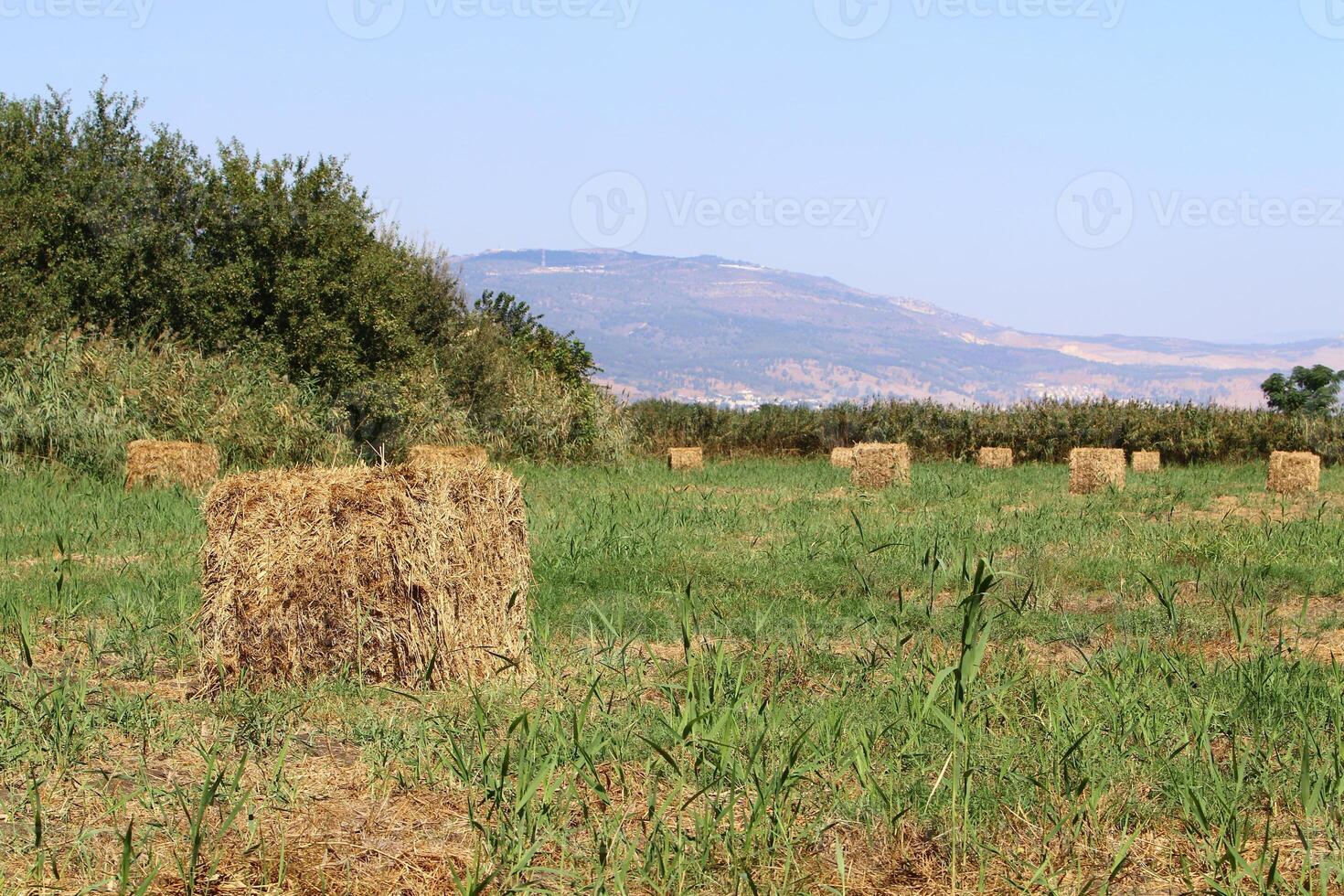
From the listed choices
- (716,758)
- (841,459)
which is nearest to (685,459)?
(841,459)

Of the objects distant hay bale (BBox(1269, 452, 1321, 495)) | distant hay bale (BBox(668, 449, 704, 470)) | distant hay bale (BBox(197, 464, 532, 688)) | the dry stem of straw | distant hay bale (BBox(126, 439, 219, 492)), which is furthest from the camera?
the dry stem of straw

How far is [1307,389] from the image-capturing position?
1401 inches

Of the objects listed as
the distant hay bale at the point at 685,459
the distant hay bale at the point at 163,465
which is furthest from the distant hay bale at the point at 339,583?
the distant hay bale at the point at 685,459

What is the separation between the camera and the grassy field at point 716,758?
11.5 feet

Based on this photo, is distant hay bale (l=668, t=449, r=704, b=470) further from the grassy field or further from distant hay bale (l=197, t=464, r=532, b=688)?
distant hay bale (l=197, t=464, r=532, b=688)

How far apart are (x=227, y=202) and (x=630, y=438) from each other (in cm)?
1036

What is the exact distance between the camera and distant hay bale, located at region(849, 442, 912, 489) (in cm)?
1850

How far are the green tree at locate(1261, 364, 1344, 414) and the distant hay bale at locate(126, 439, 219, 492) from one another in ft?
97.7

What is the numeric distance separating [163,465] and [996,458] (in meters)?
16.9

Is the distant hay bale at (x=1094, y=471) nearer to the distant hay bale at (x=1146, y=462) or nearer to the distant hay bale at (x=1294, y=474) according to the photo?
the distant hay bale at (x=1294, y=474)

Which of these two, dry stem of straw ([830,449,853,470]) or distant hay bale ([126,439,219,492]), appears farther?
dry stem of straw ([830,449,853,470])

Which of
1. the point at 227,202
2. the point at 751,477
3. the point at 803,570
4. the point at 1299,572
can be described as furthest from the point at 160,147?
the point at 1299,572

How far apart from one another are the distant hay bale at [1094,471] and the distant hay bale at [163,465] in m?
12.4

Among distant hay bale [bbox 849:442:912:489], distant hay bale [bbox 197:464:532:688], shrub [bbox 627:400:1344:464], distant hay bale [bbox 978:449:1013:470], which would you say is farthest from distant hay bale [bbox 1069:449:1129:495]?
distant hay bale [bbox 197:464:532:688]
